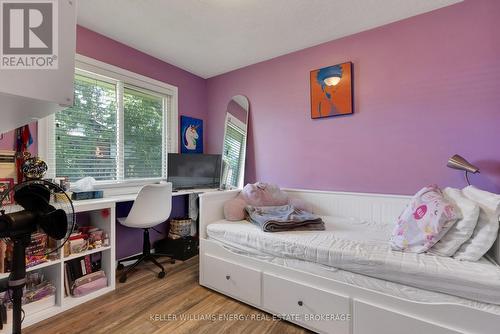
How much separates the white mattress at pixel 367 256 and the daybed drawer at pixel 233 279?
0.16 metres

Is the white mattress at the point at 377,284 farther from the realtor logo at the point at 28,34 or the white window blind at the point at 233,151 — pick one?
the realtor logo at the point at 28,34

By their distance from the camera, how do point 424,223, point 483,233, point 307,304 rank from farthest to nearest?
point 307,304 < point 424,223 < point 483,233

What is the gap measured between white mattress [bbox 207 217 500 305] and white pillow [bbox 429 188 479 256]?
58mm

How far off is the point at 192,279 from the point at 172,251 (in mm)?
550

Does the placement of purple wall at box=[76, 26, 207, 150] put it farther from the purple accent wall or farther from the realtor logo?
the realtor logo

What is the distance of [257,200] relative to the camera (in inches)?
89.0

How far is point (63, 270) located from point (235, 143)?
2064mm

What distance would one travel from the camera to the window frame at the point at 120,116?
1.96 metres

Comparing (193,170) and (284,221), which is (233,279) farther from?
(193,170)

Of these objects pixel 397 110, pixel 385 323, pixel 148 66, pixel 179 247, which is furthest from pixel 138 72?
pixel 385 323

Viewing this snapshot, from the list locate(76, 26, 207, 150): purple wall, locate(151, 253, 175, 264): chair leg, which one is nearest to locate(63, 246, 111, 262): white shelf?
locate(151, 253, 175, 264): chair leg

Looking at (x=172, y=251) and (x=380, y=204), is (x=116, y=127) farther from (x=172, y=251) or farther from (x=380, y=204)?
(x=380, y=204)

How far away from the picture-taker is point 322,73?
237cm

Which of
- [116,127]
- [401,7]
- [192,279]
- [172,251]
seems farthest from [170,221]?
[401,7]
